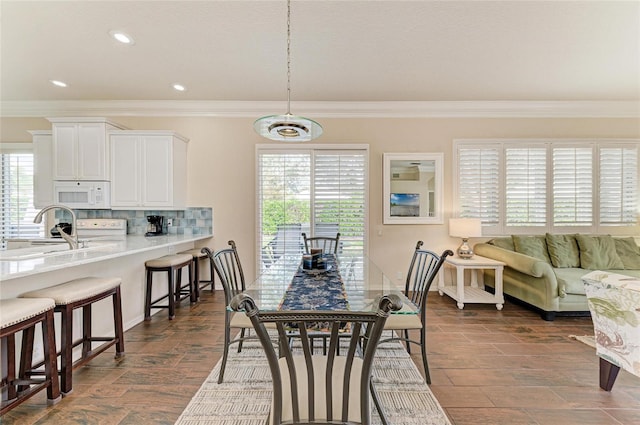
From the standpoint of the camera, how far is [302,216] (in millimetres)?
4348

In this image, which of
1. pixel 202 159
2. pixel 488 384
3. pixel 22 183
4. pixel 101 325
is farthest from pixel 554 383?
pixel 22 183

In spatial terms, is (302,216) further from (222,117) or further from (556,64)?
(556,64)

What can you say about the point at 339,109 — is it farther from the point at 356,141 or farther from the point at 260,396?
the point at 260,396

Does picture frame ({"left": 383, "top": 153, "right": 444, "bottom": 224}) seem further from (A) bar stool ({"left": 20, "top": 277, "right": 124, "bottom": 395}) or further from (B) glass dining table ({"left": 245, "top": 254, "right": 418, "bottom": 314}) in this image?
(A) bar stool ({"left": 20, "top": 277, "right": 124, "bottom": 395})

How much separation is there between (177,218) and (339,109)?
2955 millimetres

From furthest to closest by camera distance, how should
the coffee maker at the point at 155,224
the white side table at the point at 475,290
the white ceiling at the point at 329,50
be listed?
the coffee maker at the point at 155,224, the white side table at the point at 475,290, the white ceiling at the point at 329,50

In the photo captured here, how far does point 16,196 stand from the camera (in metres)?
4.46


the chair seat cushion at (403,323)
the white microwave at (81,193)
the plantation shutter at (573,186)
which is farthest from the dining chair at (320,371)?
the plantation shutter at (573,186)

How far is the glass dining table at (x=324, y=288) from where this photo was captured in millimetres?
1520

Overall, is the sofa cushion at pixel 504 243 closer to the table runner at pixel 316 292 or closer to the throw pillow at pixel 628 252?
the throw pillow at pixel 628 252

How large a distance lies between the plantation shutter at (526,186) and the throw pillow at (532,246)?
322 mm

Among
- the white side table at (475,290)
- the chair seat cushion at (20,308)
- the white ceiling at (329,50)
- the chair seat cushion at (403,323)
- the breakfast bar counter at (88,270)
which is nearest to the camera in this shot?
the chair seat cushion at (20,308)

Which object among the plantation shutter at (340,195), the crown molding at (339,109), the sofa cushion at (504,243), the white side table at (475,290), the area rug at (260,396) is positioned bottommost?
the area rug at (260,396)

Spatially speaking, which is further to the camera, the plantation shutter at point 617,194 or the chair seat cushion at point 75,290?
the plantation shutter at point 617,194
